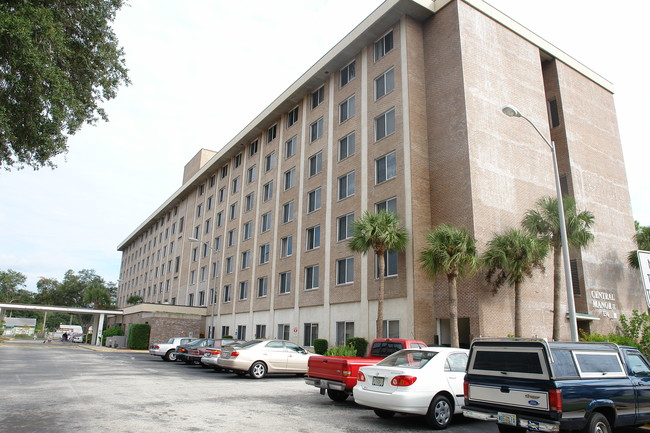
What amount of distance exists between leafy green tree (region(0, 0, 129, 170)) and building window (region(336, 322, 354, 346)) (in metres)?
17.9

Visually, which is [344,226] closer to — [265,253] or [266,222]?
[265,253]

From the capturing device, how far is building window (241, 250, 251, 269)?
137ft

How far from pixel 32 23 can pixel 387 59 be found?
70.7 feet

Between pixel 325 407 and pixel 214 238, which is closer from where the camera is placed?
Result: pixel 325 407

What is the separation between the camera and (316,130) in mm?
35719

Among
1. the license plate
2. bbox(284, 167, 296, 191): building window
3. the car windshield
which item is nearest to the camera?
the license plate

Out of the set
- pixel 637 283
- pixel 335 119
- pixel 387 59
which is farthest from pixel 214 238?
pixel 637 283

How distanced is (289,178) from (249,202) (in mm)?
7651

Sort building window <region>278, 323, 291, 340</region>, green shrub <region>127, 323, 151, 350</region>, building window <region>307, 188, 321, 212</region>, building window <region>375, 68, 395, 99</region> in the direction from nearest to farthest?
building window <region>375, 68, 395, 99</region> < building window <region>307, 188, 321, 212</region> < building window <region>278, 323, 291, 340</region> < green shrub <region>127, 323, 151, 350</region>

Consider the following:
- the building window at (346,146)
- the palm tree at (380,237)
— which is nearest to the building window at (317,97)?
the building window at (346,146)

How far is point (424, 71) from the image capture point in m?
28.4

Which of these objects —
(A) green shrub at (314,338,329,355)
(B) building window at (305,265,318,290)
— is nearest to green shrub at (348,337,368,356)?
(A) green shrub at (314,338,329,355)

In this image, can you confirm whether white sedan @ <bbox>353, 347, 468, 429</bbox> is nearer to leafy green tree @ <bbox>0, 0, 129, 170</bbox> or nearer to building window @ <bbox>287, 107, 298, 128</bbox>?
leafy green tree @ <bbox>0, 0, 129, 170</bbox>

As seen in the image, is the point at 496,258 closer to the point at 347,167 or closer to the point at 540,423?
the point at 347,167
